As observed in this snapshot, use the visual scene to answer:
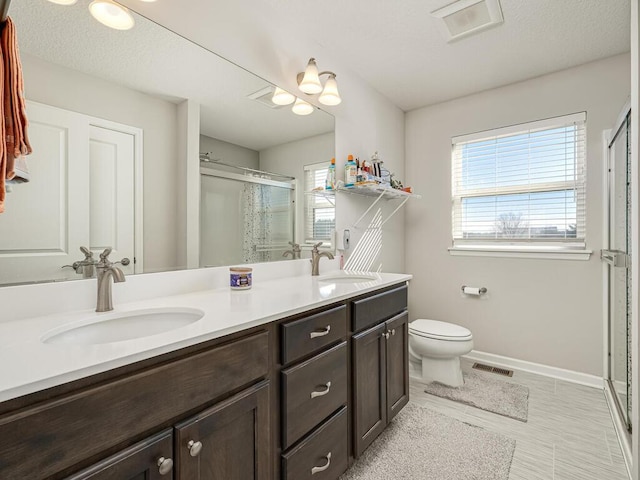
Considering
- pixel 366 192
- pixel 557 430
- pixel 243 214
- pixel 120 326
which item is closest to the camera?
pixel 120 326

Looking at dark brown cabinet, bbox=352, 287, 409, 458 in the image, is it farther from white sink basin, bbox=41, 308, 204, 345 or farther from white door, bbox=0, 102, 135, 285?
white door, bbox=0, 102, 135, 285

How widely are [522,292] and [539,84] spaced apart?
172 cm

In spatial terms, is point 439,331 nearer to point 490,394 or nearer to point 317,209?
point 490,394

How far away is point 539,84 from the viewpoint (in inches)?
102

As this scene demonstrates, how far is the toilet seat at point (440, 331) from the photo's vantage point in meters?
2.28

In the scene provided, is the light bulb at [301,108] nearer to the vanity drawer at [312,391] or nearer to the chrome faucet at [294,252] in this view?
the chrome faucet at [294,252]

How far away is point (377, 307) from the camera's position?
5.48 ft

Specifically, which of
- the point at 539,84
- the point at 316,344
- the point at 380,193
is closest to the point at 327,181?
the point at 380,193

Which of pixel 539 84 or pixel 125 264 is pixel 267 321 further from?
pixel 539 84

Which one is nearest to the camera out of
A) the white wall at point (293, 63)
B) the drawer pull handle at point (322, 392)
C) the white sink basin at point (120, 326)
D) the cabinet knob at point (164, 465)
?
the cabinet knob at point (164, 465)

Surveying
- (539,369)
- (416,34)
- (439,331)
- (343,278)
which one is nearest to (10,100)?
(343,278)

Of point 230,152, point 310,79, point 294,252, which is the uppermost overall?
point 310,79

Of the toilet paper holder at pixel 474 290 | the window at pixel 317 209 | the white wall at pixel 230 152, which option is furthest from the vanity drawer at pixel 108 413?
the toilet paper holder at pixel 474 290

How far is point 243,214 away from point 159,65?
29.9 inches
